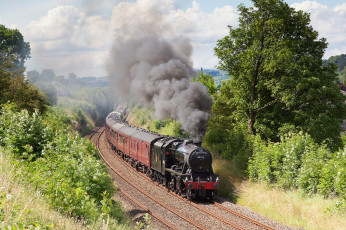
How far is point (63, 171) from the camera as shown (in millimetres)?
9812

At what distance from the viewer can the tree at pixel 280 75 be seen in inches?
828

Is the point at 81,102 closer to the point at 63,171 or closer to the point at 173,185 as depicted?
the point at 173,185

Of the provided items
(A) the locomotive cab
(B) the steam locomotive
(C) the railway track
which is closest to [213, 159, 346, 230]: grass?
(C) the railway track

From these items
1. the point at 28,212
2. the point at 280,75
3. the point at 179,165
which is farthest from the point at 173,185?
the point at 28,212

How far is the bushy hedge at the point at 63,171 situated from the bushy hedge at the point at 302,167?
29.6ft

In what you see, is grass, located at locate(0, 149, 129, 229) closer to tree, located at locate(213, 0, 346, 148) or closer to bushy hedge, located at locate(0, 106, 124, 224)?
bushy hedge, located at locate(0, 106, 124, 224)

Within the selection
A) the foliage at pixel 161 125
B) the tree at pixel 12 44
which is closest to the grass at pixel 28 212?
the foliage at pixel 161 125

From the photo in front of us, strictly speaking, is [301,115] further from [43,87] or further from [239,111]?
[43,87]

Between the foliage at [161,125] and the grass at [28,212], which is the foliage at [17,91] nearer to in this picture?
the foliage at [161,125]

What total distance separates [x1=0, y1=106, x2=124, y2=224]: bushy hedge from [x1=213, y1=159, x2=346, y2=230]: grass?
7436mm

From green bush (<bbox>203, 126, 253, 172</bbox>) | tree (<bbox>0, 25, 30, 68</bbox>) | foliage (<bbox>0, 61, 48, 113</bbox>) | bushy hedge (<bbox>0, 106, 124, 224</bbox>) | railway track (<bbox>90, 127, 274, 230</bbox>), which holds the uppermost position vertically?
tree (<bbox>0, 25, 30, 68</bbox>)

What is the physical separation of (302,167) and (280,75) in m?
9.11

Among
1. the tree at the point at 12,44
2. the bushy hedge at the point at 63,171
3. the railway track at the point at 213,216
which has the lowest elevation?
the railway track at the point at 213,216

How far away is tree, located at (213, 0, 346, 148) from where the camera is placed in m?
21.0
